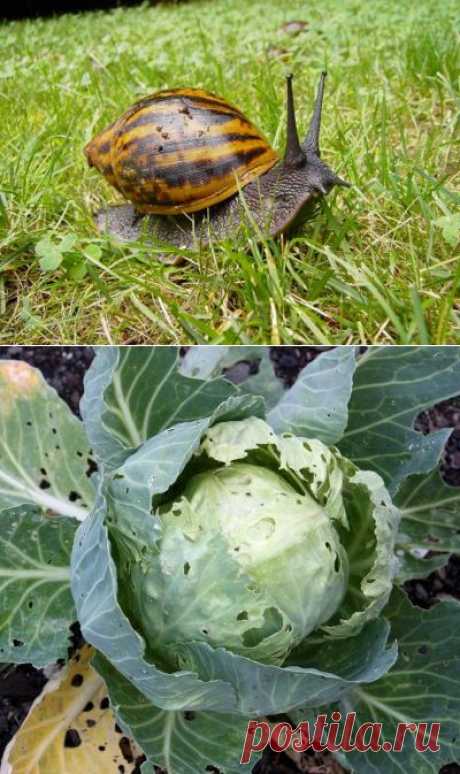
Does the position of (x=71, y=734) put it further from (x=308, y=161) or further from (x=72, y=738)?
(x=308, y=161)

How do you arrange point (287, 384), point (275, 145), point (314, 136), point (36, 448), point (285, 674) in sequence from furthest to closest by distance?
point (275, 145)
point (314, 136)
point (287, 384)
point (36, 448)
point (285, 674)

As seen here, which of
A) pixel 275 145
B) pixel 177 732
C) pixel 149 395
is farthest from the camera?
pixel 275 145

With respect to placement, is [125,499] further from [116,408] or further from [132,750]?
[132,750]

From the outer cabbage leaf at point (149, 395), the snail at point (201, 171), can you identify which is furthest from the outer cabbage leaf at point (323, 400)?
the snail at point (201, 171)

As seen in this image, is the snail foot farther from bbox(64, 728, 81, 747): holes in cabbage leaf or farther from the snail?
bbox(64, 728, 81, 747): holes in cabbage leaf

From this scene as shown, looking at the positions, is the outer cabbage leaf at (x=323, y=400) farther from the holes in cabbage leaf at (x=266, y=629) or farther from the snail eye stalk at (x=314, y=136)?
the snail eye stalk at (x=314, y=136)

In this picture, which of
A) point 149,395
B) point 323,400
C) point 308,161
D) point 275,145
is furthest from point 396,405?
point 275,145

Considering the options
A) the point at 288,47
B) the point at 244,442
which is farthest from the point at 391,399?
the point at 288,47

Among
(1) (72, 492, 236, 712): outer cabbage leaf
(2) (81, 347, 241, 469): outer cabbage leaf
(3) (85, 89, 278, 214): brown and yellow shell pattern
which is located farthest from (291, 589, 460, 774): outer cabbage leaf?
(3) (85, 89, 278, 214): brown and yellow shell pattern

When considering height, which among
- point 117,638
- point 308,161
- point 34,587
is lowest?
point 34,587
